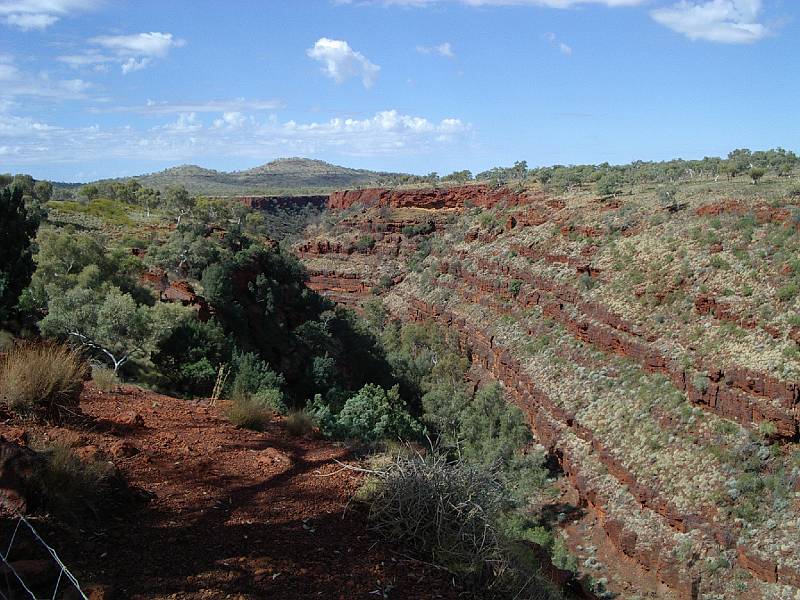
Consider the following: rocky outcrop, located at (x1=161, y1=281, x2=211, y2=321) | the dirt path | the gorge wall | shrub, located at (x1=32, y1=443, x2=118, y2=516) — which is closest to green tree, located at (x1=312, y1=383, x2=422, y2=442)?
the dirt path

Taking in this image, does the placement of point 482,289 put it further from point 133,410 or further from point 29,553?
point 29,553

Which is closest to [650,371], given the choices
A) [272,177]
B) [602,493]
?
[602,493]

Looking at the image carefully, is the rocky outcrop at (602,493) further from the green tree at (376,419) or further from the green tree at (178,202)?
the green tree at (178,202)

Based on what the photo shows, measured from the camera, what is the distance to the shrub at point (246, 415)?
7.80m

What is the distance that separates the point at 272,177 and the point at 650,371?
4978 inches

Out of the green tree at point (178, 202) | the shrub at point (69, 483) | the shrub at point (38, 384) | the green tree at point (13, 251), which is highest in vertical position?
the green tree at point (178, 202)

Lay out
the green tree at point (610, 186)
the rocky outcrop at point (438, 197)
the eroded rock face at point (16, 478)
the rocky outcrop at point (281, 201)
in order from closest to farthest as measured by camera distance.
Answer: the eroded rock face at point (16, 478)
the green tree at point (610, 186)
the rocky outcrop at point (438, 197)
the rocky outcrop at point (281, 201)

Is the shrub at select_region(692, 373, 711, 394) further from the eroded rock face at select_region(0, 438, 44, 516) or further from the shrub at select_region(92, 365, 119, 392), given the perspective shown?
the eroded rock face at select_region(0, 438, 44, 516)

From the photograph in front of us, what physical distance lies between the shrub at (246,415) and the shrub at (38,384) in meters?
1.86

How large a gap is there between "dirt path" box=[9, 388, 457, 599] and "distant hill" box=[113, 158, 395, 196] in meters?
109

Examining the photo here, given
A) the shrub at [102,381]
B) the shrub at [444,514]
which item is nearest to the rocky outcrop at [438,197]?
the shrub at [102,381]

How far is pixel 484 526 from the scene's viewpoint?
5008mm

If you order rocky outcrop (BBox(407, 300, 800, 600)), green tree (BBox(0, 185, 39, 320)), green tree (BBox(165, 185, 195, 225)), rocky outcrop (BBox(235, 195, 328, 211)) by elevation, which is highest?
rocky outcrop (BBox(235, 195, 328, 211))

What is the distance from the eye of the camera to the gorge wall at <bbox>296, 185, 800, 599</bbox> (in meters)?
14.1
